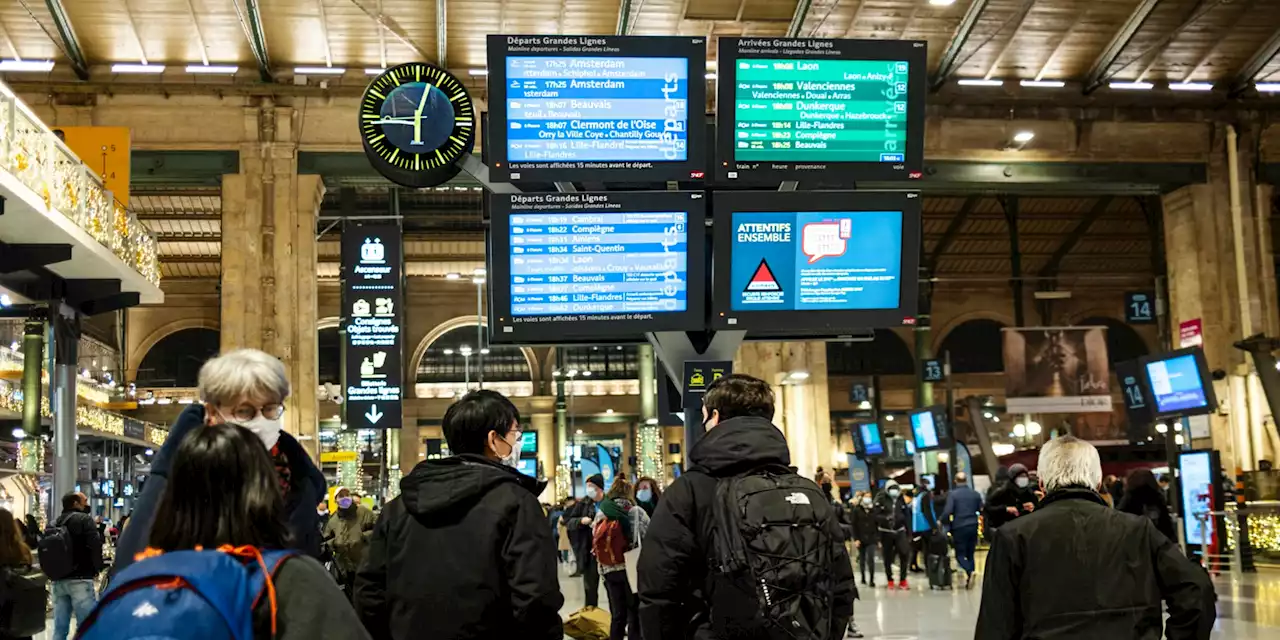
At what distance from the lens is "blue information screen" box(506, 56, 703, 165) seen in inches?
297

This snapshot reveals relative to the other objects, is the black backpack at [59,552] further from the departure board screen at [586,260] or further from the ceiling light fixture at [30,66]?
the ceiling light fixture at [30,66]

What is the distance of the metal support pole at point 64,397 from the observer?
19266 mm

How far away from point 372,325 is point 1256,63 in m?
18.0

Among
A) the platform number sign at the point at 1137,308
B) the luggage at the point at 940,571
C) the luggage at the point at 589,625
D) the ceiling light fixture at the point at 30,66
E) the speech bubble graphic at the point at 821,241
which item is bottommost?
the luggage at the point at 940,571

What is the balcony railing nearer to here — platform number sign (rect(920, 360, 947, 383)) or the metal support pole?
the metal support pole

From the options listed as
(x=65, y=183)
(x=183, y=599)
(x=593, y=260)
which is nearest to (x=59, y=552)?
(x=65, y=183)

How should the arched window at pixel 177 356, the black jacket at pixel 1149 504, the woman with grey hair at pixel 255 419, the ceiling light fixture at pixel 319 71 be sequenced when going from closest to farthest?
1. the woman with grey hair at pixel 255 419
2. the black jacket at pixel 1149 504
3. the ceiling light fixture at pixel 319 71
4. the arched window at pixel 177 356

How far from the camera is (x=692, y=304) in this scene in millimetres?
7559

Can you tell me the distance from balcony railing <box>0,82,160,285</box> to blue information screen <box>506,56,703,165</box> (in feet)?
29.3

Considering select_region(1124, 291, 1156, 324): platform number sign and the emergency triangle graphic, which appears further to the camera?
select_region(1124, 291, 1156, 324): platform number sign

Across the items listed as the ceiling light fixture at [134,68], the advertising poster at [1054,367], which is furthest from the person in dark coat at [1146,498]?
the advertising poster at [1054,367]

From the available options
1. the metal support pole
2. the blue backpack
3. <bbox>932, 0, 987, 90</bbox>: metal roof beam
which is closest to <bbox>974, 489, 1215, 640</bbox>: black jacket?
the blue backpack

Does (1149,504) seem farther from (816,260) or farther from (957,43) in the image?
(957,43)

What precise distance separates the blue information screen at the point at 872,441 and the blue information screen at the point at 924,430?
325 centimetres
